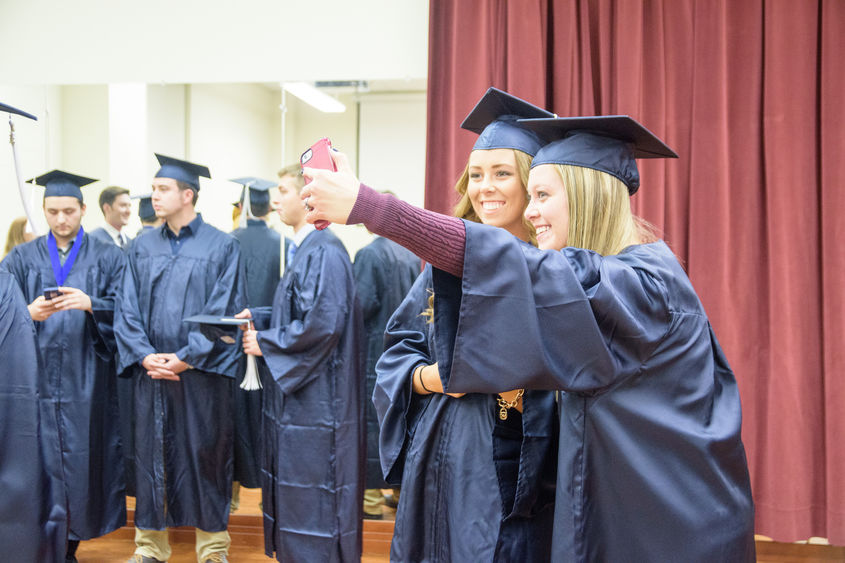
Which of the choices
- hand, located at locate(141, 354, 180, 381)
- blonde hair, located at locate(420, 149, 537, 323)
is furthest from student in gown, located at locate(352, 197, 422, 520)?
blonde hair, located at locate(420, 149, 537, 323)

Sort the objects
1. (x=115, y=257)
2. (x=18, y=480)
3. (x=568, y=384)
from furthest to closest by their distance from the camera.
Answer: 1. (x=115, y=257)
2. (x=18, y=480)
3. (x=568, y=384)

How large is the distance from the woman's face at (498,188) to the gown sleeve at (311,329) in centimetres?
147

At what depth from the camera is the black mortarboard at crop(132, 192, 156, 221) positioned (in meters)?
4.16

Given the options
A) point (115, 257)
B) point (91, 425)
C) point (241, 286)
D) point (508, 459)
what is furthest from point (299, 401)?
point (508, 459)

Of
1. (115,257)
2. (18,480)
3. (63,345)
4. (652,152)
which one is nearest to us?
(652,152)

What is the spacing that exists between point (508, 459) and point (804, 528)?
2.35m

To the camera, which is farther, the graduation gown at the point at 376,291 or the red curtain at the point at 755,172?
the graduation gown at the point at 376,291

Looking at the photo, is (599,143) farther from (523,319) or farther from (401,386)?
(401,386)

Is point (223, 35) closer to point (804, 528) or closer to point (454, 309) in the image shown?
point (454, 309)

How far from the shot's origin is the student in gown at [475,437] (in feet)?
5.68

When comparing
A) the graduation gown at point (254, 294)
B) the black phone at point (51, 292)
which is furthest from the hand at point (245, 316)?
the black phone at point (51, 292)

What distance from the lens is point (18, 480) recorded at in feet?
7.66

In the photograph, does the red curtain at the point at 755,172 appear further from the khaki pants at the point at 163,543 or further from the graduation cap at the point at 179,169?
the khaki pants at the point at 163,543

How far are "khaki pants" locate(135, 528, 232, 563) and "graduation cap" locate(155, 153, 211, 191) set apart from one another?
187 cm
